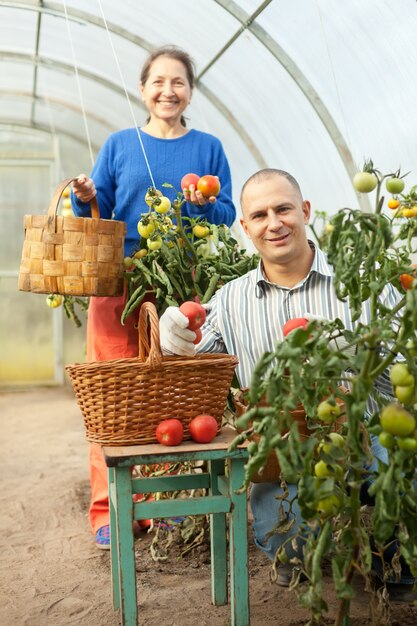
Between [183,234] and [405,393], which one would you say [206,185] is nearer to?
[183,234]

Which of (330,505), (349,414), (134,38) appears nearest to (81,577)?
(330,505)

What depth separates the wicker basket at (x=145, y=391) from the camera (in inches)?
78.9

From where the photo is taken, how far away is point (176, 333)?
6.88 feet

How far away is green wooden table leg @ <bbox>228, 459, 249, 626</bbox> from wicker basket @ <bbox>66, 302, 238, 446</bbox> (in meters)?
0.15

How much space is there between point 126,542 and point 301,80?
2.76m

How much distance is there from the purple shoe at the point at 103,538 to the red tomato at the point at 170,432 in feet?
3.66

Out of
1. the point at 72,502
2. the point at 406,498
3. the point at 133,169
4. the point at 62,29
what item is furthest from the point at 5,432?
the point at 406,498

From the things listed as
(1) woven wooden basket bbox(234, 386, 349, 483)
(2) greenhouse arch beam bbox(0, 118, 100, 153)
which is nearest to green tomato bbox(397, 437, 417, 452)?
(1) woven wooden basket bbox(234, 386, 349, 483)

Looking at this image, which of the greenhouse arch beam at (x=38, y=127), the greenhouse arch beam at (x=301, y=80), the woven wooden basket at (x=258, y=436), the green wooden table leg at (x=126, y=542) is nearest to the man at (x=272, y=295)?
the woven wooden basket at (x=258, y=436)

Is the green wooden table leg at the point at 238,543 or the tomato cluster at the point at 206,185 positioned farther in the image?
the tomato cluster at the point at 206,185

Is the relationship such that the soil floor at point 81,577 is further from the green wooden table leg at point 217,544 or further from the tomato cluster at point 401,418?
the tomato cluster at point 401,418

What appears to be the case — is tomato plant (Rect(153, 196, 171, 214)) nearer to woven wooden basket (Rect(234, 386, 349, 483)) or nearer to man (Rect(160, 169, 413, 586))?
man (Rect(160, 169, 413, 586))

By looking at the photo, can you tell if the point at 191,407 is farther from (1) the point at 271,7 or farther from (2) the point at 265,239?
(1) the point at 271,7

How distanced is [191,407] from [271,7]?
2.52 m
